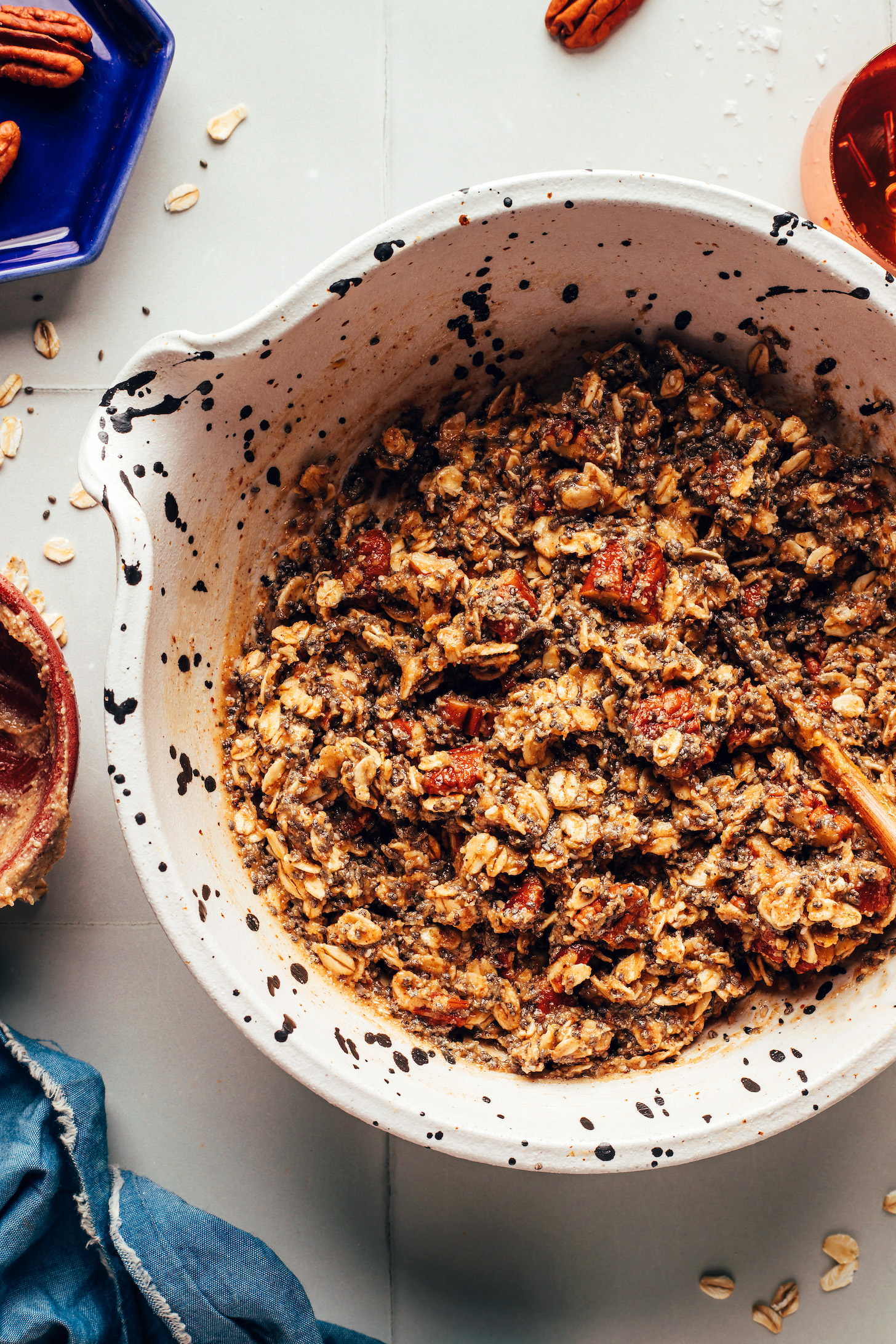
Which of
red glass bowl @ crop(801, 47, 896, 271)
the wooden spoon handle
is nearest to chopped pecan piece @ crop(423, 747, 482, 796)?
the wooden spoon handle

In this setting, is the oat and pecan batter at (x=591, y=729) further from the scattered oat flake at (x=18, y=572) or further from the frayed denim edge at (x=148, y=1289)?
the frayed denim edge at (x=148, y=1289)

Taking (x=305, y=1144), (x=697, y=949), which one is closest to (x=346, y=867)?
(x=697, y=949)

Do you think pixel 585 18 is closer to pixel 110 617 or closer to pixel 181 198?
pixel 181 198

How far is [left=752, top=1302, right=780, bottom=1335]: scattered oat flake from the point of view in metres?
1.39

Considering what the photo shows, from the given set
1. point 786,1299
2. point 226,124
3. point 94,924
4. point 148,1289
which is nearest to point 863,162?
point 226,124

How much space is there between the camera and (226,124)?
4.47 ft

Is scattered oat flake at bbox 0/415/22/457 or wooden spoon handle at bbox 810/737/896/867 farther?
scattered oat flake at bbox 0/415/22/457

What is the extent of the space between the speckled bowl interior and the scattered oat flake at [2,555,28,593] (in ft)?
1.34

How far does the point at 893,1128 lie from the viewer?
139 centimetres

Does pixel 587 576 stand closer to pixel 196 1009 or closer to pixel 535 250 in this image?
pixel 535 250

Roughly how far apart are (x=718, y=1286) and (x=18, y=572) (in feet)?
4.95

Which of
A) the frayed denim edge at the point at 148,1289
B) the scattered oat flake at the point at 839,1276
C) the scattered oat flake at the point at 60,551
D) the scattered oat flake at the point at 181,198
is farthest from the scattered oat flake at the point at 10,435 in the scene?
the scattered oat flake at the point at 839,1276

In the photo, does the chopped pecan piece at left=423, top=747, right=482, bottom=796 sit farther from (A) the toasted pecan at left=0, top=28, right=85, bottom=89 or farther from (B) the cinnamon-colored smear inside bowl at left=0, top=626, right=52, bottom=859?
(A) the toasted pecan at left=0, top=28, right=85, bottom=89

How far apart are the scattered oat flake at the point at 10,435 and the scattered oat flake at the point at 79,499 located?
0.11 metres
